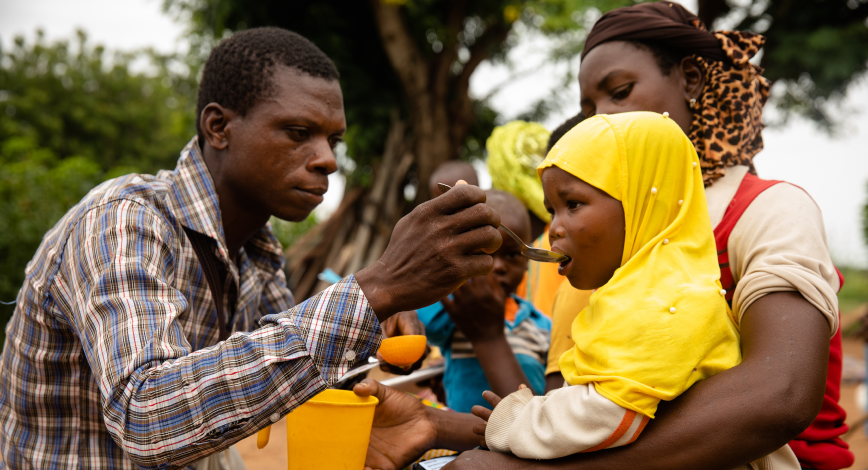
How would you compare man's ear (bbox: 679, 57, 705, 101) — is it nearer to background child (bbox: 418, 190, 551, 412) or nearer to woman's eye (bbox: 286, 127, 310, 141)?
background child (bbox: 418, 190, 551, 412)

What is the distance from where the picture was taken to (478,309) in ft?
6.72

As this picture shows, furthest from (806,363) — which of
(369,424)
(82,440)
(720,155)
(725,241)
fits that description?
(82,440)

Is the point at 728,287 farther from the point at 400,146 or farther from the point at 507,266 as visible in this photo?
→ the point at 400,146

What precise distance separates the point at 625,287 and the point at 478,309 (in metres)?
0.75

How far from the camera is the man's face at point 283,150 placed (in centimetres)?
200

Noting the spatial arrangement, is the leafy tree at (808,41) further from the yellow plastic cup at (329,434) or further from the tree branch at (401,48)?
the yellow plastic cup at (329,434)

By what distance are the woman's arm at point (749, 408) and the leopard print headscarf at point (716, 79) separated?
64cm

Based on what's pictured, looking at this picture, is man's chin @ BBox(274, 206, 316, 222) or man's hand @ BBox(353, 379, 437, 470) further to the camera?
man's chin @ BBox(274, 206, 316, 222)

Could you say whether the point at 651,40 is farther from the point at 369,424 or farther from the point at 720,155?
the point at 369,424

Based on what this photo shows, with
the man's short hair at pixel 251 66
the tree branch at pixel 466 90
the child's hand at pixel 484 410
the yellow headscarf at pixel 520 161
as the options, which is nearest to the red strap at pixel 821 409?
the child's hand at pixel 484 410

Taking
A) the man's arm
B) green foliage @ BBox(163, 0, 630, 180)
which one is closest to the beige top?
the man's arm

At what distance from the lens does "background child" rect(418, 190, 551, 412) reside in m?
2.04

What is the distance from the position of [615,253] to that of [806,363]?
1.59 feet

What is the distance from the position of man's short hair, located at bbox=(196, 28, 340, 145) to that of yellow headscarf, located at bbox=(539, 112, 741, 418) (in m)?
1.07
